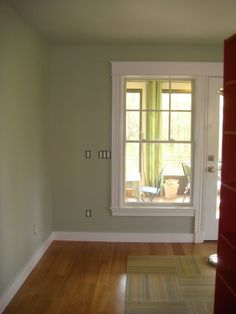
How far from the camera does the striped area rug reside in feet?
9.86

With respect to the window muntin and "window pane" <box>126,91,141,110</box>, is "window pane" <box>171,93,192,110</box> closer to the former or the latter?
the window muntin

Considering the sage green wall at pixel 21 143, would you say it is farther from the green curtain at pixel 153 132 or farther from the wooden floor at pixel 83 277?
the green curtain at pixel 153 132

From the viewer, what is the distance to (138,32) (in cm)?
385

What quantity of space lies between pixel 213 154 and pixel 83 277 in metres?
2.20

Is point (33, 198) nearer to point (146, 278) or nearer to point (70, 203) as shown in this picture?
point (70, 203)

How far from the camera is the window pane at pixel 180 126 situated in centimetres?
460

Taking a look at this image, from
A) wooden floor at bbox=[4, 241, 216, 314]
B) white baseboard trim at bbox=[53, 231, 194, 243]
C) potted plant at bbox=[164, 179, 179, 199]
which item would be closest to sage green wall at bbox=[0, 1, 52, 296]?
wooden floor at bbox=[4, 241, 216, 314]

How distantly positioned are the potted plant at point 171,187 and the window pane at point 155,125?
0.56 meters

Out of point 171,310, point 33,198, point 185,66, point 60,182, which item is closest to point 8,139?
point 33,198

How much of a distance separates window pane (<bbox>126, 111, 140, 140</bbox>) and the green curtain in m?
0.13

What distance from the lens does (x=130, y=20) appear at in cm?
341

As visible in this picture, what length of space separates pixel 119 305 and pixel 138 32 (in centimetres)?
270

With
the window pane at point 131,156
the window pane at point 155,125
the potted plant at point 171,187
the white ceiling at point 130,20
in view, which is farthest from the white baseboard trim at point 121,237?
the white ceiling at point 130,20

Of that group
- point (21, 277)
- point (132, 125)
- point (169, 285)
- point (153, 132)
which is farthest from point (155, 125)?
point (21, 277)
